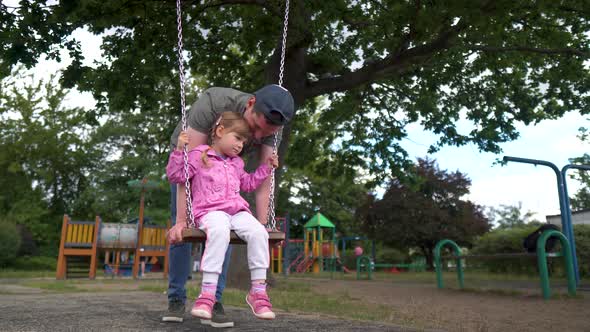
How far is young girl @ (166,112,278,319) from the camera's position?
2.56 metres

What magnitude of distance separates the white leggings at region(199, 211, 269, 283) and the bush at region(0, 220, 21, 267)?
1986 cm

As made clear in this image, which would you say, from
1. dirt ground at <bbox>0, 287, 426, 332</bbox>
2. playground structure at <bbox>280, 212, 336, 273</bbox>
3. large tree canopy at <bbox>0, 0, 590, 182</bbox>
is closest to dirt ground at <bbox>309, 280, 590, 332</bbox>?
dirt ground at <bbox>0, 287, 426, 332</bbox>

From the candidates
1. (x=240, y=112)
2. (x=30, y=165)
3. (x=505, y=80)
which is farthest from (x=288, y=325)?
(x=30, y=165)

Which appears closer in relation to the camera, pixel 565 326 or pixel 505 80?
pixel 565 326

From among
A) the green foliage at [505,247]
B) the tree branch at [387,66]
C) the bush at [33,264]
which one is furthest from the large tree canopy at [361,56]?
the bush at [33,264]

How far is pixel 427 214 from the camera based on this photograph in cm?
2416

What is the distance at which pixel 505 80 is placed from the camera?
34.5ft

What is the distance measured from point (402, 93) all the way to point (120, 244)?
8.85 meters

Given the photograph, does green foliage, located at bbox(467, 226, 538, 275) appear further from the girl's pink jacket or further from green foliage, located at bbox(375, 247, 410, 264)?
the girl's pink jacket

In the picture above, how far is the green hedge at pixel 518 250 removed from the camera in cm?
1208

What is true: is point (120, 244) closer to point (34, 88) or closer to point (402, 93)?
point (402, 93)

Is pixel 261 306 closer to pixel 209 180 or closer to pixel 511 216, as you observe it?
pixel 209 180

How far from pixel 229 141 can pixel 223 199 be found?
365mm

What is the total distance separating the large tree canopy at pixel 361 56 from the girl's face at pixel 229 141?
441 centimetres
